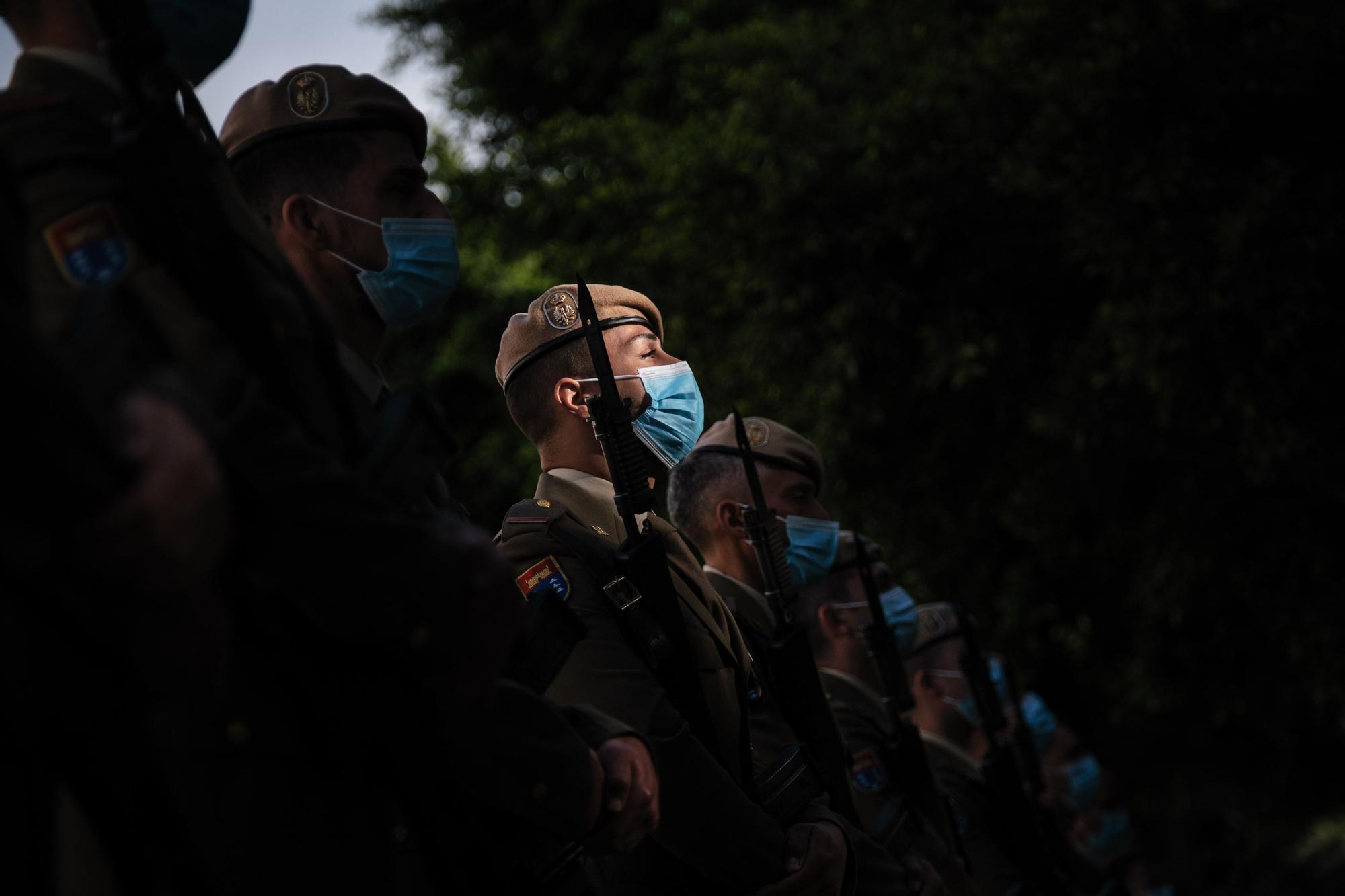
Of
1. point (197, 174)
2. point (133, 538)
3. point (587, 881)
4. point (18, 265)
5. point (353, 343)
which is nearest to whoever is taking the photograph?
point (133, 538)

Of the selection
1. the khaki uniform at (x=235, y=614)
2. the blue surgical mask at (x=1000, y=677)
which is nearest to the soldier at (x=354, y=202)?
the khaki uniform at (x=235, y=614)

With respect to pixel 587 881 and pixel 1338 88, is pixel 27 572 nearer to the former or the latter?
pixel 587 881

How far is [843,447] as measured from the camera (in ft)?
32.8

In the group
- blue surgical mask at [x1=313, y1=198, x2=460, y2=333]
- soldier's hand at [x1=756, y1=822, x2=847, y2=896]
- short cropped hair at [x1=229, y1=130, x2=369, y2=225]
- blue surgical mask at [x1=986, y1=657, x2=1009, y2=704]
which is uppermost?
short cropped hair at [x1=229, y1=130, x2=369, y2=225]

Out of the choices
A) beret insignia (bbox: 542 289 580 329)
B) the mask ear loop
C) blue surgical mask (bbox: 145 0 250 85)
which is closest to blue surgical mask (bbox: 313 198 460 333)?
the mask ear loop

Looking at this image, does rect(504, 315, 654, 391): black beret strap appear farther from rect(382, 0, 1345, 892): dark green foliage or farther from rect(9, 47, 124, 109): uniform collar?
rect(382, 0, 1345, 892): dark green foliage

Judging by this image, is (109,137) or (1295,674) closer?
(109,137)

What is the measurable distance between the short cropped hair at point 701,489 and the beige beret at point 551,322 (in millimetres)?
983

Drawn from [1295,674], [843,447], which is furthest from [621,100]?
[1295,674]

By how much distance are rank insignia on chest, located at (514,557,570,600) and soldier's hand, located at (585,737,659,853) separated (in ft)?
2.71

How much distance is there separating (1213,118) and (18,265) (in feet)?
24.8

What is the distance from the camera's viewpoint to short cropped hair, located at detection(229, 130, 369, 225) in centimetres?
242

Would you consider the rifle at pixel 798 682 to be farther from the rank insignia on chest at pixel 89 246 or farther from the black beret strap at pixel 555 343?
the rank insignia on chest at pixel 89 246

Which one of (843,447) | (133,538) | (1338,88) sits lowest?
(843,447)
